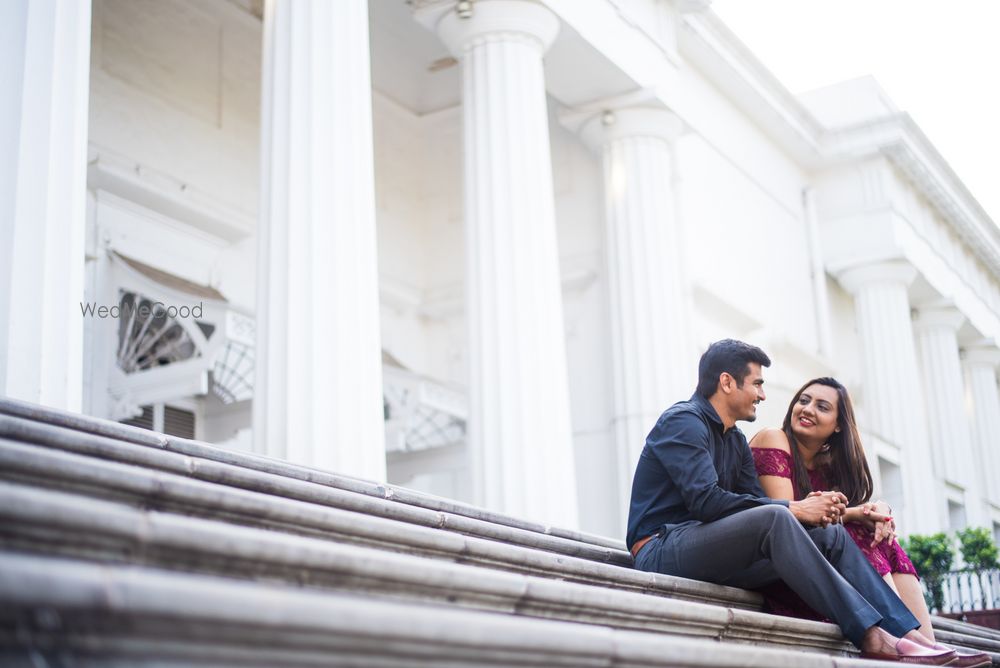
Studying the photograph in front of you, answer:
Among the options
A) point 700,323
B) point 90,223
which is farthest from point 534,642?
point 700,323

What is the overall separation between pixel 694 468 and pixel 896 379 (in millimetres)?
17258

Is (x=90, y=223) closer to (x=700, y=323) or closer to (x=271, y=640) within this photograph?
(x=700, y=323)

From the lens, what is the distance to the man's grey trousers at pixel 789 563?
5344mm

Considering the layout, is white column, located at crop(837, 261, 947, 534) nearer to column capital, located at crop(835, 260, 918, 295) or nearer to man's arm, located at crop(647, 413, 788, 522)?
column capital, located at crop(835, 260, 918, 295)

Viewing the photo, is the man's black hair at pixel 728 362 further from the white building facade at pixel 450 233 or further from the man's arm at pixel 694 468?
the white building facade at pixel 450 233

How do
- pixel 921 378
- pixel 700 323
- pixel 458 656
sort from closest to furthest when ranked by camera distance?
1. pixel 458 656
2. pixel 700 323
3. pixel 921 378

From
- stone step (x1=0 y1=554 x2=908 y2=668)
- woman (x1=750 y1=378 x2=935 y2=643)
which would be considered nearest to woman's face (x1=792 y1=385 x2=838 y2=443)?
woman (x1=750 y1=378 x2=935 y2=643)

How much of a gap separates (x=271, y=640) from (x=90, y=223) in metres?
10.9

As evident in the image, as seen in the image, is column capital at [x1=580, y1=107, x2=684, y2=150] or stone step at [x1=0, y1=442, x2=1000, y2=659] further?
column capital at [x1=580, y1=107, x2=684, y2=150]

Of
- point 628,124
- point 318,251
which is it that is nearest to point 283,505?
point 318,251

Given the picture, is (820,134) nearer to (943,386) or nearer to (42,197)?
(943,386)

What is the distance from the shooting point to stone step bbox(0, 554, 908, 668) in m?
2.37

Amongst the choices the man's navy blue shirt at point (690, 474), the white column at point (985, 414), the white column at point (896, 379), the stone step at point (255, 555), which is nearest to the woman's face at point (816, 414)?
the man's navy blue shirt at point (690, 474)

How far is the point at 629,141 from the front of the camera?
15031 mm
